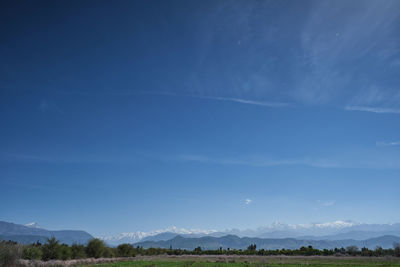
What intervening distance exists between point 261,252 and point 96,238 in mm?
57193

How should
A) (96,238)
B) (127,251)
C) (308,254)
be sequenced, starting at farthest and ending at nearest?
(308,254) → (127,251) → (96,238)

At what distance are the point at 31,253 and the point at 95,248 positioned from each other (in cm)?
1865

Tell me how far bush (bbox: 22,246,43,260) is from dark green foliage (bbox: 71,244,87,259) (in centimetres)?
978

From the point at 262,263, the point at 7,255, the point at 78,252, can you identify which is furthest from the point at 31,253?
the point at 262,263

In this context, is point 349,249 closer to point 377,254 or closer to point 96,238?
point 377,254

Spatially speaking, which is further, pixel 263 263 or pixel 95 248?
pixel 95 248

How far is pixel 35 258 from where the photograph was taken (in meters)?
34.5

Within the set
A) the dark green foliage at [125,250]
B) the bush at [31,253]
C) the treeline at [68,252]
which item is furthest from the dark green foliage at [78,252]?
the dark green foliage at [125,250]

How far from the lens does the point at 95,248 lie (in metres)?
51.7

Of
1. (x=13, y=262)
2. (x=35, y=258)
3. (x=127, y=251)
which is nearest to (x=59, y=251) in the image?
(x=35, y=258)

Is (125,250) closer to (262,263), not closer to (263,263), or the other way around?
(262,263)

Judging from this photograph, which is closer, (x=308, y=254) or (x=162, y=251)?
(x=308, y=254)

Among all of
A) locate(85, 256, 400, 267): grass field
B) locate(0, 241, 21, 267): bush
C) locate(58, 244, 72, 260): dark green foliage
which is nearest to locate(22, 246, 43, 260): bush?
locate(58, 244, 72, 260): dark green foliage

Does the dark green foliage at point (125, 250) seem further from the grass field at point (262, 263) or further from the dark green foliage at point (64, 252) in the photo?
the dark green foliage at point (64, 252)
